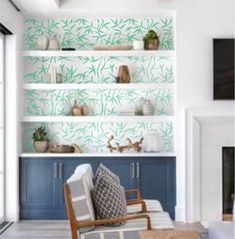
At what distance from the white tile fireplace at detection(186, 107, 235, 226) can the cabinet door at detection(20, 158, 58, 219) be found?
169 centimetres

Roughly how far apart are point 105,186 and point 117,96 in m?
2.71

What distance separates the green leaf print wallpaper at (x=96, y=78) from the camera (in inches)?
252

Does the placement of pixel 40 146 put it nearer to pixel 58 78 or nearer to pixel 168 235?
pixel 58 78

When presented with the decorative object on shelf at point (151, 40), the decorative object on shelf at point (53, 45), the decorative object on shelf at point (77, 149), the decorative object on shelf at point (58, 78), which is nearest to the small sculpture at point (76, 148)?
the decorative object on shelf at point (77, 149)

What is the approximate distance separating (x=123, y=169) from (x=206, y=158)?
1034mm

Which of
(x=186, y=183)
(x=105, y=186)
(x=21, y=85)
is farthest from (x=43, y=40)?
(x=105, y=186)

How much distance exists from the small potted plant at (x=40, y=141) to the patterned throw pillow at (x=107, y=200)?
7.92 feet

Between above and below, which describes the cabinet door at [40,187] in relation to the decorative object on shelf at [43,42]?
below

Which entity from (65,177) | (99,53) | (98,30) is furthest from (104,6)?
(65,177)

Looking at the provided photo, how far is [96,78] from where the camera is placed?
254 inches

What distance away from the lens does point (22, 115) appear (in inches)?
246

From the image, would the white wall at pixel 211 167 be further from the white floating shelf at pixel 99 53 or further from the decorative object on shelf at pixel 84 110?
the decorative object on shelf at pixel 84 110

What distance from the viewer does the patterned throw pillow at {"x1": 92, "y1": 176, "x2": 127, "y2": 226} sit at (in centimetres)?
380

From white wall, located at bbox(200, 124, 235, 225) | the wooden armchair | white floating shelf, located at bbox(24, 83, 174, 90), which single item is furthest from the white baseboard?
the wooden armchair
